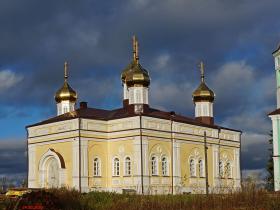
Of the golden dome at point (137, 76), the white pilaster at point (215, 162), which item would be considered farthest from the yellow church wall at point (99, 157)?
the white pilaster at point (215, 162)

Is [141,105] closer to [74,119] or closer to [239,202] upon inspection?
[74,119]

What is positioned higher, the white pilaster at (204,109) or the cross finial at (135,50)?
the cross finial at (135,50)

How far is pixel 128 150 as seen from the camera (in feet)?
115

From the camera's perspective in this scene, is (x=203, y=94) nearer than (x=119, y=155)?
No

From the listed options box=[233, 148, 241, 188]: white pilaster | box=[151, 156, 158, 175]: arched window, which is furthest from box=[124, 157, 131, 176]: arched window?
box=[233, 148, 241, 188]: white pilaster

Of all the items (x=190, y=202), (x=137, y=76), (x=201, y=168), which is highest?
(x=137, y=76)

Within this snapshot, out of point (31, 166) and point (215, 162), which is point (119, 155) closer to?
point (31, 166)

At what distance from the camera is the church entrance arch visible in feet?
118

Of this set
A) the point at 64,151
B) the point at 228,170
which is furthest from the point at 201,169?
the point at 64,151

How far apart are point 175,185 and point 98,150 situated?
5682 millimetres

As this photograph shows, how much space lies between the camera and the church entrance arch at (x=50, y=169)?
35875 millimetres

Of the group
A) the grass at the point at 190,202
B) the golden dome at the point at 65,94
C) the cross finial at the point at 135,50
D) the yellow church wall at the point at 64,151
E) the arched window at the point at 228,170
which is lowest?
the grass at the point at 190,202

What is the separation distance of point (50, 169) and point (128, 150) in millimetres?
5855

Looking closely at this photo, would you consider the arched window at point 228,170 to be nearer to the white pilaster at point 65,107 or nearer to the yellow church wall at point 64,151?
the white pilaster at point 65,107
